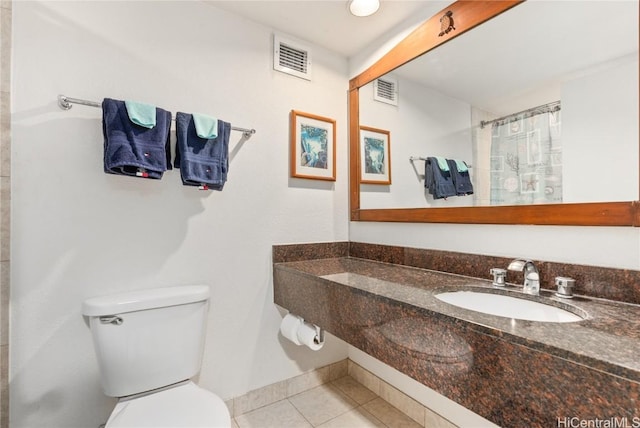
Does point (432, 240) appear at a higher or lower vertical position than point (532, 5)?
lower

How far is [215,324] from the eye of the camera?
158cm

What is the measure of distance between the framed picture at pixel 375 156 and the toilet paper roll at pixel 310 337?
0.95 metres

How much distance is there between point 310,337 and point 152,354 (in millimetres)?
709

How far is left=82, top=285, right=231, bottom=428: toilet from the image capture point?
43.2 inches

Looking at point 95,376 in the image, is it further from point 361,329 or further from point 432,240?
point 432,240

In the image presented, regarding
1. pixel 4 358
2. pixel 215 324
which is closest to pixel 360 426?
pixel 215 324

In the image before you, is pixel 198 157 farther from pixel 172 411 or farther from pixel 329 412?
pixel 329 412

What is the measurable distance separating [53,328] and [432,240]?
1732 mm

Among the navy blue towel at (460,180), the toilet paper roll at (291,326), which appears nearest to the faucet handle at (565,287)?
the navy blue towel at (460,180)

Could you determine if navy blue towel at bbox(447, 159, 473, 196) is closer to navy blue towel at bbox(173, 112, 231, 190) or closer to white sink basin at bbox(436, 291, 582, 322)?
white sink basin at bbox(436, 291, 582, 322)

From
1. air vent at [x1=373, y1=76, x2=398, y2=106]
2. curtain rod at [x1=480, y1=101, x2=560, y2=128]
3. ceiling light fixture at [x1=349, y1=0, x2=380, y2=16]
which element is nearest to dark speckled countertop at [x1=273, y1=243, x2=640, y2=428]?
curtain rod at [x1=480, y1=101, x2=560, y2=128]

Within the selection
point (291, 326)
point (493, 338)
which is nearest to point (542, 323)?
point (493, 338)

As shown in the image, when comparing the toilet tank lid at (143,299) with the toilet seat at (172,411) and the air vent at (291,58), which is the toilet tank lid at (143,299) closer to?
the toilet seat at (172,411)

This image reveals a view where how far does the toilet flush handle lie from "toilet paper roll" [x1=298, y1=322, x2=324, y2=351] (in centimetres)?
82
